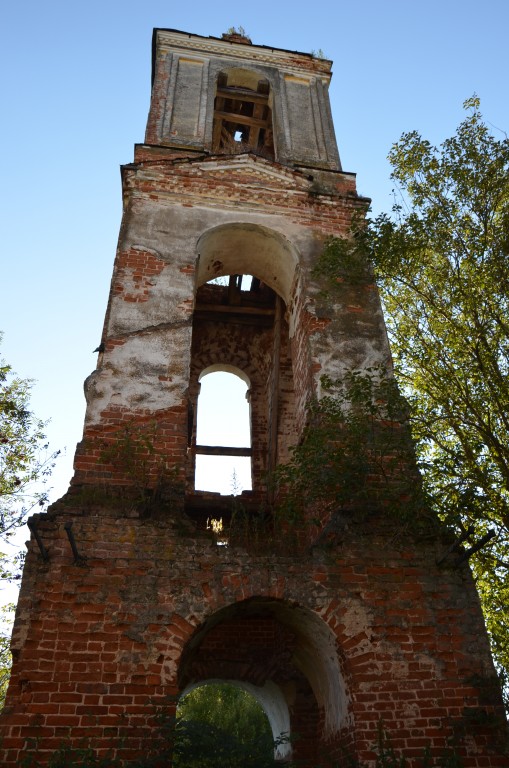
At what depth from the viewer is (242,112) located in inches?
503

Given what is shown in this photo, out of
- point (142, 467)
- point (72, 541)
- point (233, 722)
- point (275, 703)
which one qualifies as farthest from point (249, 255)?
point (233, 722)

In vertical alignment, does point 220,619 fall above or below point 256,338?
below

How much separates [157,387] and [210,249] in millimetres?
2966

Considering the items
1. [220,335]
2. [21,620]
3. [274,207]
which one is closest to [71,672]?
[21,620]

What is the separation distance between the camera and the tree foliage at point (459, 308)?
6223mm

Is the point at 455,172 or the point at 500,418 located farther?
the point at 455,172

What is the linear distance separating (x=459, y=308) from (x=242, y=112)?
8060mm

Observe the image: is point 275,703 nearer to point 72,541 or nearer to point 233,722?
point 72,541

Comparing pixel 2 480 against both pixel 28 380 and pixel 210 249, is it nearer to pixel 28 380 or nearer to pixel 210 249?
pixel 28 380

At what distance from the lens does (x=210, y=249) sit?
8.66m

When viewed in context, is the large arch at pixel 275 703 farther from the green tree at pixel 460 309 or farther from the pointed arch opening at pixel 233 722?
the green tree at pixel 460 309

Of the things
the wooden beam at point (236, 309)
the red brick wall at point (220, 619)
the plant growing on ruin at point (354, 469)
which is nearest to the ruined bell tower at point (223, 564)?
the red brick wall at point (220, 619)

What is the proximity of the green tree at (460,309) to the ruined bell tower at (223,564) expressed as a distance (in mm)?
478

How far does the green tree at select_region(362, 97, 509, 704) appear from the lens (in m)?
6.22
